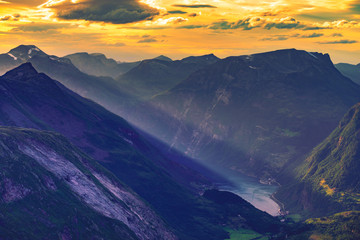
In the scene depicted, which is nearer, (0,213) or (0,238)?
(0,238)

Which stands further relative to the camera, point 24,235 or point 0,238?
point 24,235
